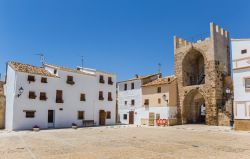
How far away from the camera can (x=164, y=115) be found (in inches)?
1453

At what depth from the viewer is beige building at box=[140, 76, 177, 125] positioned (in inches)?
1462

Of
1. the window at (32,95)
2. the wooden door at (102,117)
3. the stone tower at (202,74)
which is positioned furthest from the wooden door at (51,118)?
the stone tower at (202,74)

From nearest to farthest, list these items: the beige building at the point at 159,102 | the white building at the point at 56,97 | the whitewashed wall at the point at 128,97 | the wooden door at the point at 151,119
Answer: the white building at the point at 56,97 < the beige building at the point at 159,102 < the wooden door at the point at 151,119 < the whitewashed wall at the point at 128,97

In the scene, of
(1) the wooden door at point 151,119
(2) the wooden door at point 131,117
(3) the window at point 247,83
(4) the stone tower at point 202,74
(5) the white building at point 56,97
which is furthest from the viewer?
(2) the wooden door at point 131,117

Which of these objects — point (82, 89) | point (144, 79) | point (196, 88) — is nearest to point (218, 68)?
point (196, 88)

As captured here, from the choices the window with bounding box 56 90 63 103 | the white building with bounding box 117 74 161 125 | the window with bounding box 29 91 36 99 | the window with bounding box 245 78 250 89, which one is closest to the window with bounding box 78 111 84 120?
the window with bounding box 56 90 63 103

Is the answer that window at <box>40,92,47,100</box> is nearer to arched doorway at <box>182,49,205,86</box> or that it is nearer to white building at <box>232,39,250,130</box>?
arched doorway at <box>182,49,205,86</box>

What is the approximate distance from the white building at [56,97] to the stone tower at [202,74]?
11666 millimetres

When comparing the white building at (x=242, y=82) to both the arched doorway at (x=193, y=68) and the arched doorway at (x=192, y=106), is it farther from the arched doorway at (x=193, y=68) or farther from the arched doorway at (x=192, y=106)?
the arched doorway at (x=193, y=68)

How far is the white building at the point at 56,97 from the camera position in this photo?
28555 millimetres

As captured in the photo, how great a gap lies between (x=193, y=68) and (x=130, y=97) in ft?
40.7

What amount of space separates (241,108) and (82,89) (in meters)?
21.3

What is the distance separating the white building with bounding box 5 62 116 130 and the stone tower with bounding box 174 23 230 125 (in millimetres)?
11666

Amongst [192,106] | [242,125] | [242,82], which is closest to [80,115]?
[192,106]
